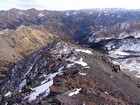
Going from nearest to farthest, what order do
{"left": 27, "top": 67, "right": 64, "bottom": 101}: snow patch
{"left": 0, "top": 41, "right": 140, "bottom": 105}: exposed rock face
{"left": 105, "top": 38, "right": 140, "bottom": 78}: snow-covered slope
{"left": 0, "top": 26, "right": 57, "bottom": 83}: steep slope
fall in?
{"left": 0, "top": 41, "right": 140, "bottom": 105}: exposed rock face, {"left": 27, "top": 67, "right": 64, "bottom": 101}: snow patch, {"left": 105, "top": 38, "right": 140, "bottom": 78}: snow-covered slope, {"left": 0, "top": 26, "right": 57, "bottom": 83}: steep slope

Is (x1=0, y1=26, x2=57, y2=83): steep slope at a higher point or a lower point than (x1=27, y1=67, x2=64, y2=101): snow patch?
lower

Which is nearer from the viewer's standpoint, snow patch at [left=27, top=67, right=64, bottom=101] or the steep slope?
snow patch at [left=27, top=67, right=64, bottom=101]

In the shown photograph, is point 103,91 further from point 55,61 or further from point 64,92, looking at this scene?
point 55,61

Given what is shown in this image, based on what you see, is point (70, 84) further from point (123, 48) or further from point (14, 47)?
point (14, 47)

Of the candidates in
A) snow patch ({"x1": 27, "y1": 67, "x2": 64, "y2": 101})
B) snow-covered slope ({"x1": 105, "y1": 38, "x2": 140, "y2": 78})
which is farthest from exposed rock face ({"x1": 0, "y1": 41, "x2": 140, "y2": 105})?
snow-covered slope ({"x1": 105, "y1": 38, "x2": 140, "y2": 78})

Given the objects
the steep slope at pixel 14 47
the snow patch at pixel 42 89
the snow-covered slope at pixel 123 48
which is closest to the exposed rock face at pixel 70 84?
the snow patch at pixel 42 89

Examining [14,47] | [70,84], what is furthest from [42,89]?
[14,47]

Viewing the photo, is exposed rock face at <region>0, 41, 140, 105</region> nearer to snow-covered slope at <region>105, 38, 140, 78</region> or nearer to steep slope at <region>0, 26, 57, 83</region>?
steep slope at <region>0, 26, 57, 83</region>

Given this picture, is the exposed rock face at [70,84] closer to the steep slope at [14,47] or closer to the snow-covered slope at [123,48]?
the steep slope at [14,47]
